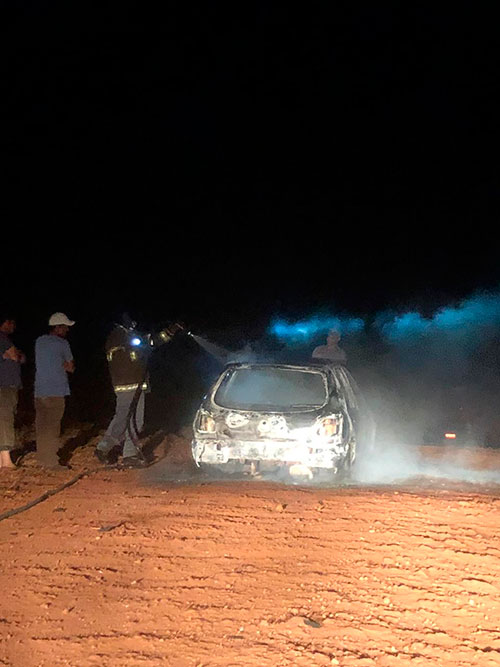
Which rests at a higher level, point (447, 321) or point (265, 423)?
point (447, 321)

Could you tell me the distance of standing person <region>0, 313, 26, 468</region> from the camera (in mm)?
8555

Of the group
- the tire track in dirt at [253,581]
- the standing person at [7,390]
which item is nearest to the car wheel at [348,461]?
the tire track in dirt at [253,581]

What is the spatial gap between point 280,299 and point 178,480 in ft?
210

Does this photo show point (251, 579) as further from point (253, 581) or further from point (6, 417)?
point (6, 417)

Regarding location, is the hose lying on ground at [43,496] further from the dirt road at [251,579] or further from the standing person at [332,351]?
the standing person at [332,351]

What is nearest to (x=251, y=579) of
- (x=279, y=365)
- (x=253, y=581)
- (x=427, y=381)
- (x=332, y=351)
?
(x=253, y=581)

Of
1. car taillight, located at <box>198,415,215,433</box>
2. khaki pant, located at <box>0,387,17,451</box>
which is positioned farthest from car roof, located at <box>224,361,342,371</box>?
khaki pant, located at <box>0,387,17,451</box>

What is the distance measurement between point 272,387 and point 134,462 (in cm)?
201

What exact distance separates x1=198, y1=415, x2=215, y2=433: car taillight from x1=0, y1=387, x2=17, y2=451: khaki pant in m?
2.40

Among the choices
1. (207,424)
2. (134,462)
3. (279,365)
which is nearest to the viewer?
(207,424)

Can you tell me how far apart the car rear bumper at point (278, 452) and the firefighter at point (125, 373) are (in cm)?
147

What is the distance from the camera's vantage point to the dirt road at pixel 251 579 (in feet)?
12.2

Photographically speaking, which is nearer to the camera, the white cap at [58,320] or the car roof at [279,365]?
the car roof at [279,365]

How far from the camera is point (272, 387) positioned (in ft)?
29.6
